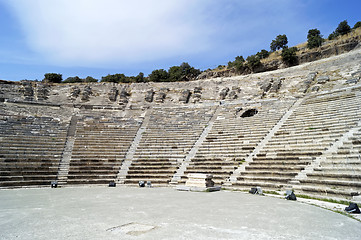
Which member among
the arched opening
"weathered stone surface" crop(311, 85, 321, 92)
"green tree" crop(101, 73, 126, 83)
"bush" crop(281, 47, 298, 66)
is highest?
"green tree" crop(101, 73, 126, 83)

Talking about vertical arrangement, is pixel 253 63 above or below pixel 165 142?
above

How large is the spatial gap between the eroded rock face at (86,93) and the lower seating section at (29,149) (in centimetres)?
569

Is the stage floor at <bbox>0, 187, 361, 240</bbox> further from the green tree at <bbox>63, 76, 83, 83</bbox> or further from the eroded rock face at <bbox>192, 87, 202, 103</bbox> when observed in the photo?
the green tree at <bbox>63, 76, 83, 83</bbox>

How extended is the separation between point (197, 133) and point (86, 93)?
13.9m

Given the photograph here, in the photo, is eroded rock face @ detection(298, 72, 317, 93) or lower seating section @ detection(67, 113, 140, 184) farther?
eroded rock face @ detection(298, 72, 317, 93)

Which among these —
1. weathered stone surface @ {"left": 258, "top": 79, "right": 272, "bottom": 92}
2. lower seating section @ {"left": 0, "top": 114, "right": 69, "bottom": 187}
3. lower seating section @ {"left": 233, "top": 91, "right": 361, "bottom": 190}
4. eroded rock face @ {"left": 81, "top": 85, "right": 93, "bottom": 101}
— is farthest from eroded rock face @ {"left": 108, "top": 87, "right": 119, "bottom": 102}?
lower seating section @ {"left": 233, "top": 91, "right": 361, "bottom": 190}

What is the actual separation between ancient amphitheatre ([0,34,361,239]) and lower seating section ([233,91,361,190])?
57 mm

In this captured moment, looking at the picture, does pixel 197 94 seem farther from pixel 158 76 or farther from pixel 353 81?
pixel 158 76

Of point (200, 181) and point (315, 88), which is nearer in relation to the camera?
point (200, 181)

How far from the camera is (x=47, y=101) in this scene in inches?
956

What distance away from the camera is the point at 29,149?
52.1 ft

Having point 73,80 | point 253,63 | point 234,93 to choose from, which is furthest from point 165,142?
point 73,80

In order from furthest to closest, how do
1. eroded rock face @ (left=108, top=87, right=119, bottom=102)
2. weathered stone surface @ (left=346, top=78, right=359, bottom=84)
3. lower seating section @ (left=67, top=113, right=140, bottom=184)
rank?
1. eroded rock face @ (left=108, top=87, right=119, bottom=102)
2. weathered stone surface @ (left=346, top=78, right=359, bottom=84)
3. lower seating section @ (left=67, top=113, right=140, bottom=184)

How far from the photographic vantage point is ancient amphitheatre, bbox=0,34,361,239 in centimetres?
1170
